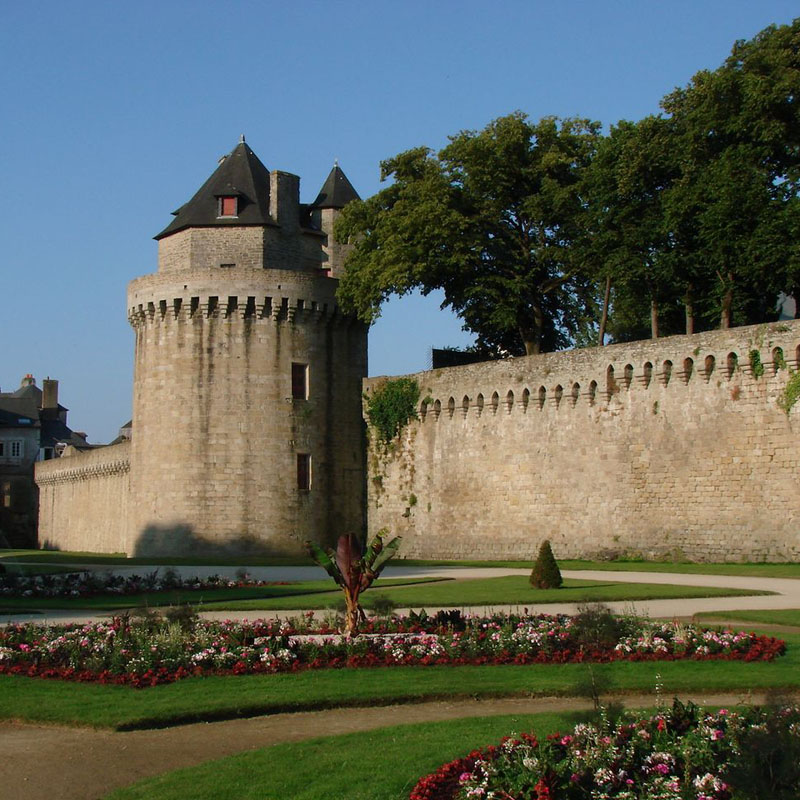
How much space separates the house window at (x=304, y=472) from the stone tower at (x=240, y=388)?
0.05 metres

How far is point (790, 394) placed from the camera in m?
29.6

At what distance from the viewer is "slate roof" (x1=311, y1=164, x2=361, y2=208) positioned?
45281 millimetres

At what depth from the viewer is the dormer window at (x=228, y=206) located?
1663 inches

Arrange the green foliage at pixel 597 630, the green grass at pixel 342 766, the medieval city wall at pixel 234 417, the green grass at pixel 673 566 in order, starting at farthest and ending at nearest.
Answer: the medieval city wall at pixel 234 417
the green grass at pixel 673 566
the green foliage at pixel 597 630
the green grass at pixel 342 766

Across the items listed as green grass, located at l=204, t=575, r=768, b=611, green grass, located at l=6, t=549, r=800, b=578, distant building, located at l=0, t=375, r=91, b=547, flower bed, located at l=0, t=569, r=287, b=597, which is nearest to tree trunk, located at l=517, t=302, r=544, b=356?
green grass, located at l=6, t=549, r=800, b=578

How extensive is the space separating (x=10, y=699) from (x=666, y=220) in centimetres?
2921

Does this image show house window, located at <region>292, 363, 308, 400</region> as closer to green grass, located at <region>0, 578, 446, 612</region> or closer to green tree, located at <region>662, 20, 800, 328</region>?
green tree, located at <region>662, 20, 800, 328</region>

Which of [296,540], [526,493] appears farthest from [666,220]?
[296,540]

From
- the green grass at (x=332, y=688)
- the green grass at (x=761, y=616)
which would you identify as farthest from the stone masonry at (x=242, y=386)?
the green grass at (x=332, y=688)

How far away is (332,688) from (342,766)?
10.5ft

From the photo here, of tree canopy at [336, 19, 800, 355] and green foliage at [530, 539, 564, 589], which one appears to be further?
tree canopy at [336, 19, 800, 355]

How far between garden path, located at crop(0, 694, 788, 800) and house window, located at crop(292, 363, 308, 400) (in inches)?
1202

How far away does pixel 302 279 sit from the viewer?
42.1m

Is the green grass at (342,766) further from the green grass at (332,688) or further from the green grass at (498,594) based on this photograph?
the green grass at (498,594)
